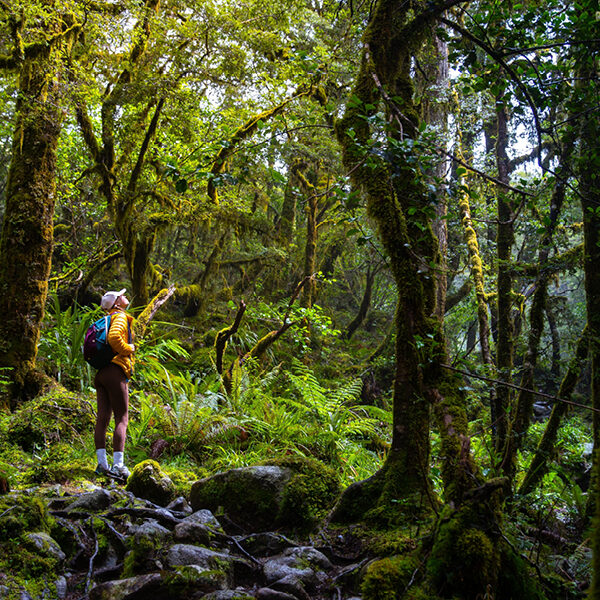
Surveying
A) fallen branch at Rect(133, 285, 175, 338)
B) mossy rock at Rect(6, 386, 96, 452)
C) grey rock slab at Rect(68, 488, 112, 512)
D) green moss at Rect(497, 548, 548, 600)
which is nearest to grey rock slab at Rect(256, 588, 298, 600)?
green moss at Rect(497, 548, 548, 600)

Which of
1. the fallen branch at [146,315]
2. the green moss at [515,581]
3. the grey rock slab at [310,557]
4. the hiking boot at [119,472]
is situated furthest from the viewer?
the fallen branch at [146,315]

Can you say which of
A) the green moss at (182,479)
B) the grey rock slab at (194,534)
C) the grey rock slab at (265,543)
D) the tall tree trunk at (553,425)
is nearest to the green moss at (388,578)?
the grey rock slab at (265,543)

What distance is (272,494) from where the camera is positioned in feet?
12.7

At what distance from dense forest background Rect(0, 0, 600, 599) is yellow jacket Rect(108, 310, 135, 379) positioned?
1218 mm

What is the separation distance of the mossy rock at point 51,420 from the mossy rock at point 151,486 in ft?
6.13

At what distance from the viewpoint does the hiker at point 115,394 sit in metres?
4.81

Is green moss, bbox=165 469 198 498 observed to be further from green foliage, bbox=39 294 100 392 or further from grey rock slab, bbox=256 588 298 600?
green foliage, bbox=39 294 100 392

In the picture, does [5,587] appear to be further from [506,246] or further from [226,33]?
[226,33]

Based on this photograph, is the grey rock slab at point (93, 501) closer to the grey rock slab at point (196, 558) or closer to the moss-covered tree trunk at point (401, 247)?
the grey rock slab at point (196, 558)

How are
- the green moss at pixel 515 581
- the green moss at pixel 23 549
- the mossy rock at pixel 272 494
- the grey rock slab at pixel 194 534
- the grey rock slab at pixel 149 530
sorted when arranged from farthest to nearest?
the mossy rock at pixel 272 494, the grey rock slab at pixel 194 534, the grey rock slab at pixel 149 530, the green moss at pixel 23 549, the green moss at pixel 515 581

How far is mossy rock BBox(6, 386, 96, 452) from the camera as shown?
525 centimetres

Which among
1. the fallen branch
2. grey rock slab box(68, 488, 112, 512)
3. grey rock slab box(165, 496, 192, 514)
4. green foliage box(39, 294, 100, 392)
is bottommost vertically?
grey rock slab box(165, 496, 192, 514)

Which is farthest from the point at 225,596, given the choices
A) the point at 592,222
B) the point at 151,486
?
the point at 592,222

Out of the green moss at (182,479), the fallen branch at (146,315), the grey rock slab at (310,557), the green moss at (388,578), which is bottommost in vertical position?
the green moss at (182,479)
